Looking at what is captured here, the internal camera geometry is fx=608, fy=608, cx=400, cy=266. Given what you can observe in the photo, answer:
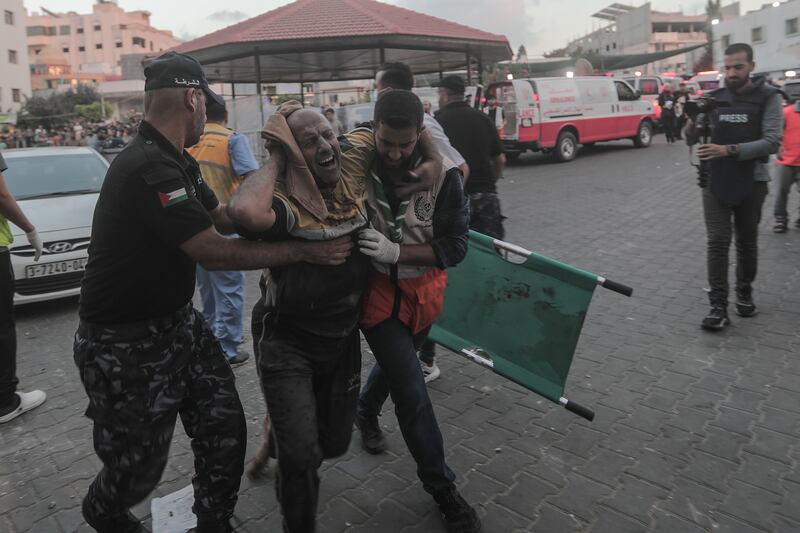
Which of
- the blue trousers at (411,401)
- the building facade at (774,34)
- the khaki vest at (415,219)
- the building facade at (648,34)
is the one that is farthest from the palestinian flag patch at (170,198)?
the building facade at (648,34)

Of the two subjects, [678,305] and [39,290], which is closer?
[678,305]

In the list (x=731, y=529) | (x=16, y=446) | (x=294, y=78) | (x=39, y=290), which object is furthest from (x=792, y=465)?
(x=294, y=78)

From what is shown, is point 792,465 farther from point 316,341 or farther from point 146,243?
point 146,243

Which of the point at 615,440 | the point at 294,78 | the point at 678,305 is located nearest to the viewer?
the point at 615,440

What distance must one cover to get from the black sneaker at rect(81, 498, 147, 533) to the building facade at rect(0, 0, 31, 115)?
59.3m

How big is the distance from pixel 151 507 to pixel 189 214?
1617mm

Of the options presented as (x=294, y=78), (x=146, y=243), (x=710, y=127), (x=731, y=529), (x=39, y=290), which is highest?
(x=294, y=78)

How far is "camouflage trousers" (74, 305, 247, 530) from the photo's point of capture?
218 cm

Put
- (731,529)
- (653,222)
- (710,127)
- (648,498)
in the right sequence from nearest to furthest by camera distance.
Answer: (731,529) < (648,498) < (710,127) < (653,222)

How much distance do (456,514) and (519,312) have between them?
121 centimetres

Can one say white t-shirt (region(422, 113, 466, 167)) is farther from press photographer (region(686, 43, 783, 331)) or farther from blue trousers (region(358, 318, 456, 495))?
press photographer (region(686, 43, 783, 331))

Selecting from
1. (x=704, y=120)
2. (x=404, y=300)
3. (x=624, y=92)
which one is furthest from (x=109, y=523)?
(x=624, y=92)

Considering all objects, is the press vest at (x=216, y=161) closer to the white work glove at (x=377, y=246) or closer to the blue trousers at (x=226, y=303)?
the blue trousers at (x=226, y=303)

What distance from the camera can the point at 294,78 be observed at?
69.6 feet
